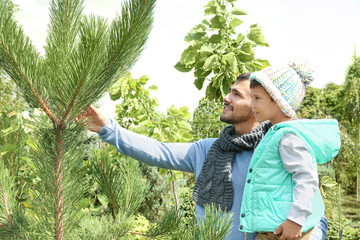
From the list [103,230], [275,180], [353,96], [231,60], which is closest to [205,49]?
[231,60]

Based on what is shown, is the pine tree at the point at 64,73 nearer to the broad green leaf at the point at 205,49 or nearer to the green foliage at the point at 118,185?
the green foliage at the point at 118,185

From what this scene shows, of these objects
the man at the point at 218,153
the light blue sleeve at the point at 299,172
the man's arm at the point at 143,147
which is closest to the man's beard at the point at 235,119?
the man at the point at 218,153

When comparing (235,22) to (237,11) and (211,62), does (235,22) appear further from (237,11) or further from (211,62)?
(211,62)

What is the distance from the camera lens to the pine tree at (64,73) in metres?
1.01

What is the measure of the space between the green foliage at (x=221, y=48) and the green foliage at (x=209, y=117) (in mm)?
497

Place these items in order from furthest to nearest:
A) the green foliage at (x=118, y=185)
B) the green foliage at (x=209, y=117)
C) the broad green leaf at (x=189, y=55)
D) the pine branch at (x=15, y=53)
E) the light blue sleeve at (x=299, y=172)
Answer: the green foliage at (x=209, y=117)
the broad green leaf at (x=189, y=55)
the green foliage at (x=118, y=185)
the light blue sleeve at (x=299, y=172)
the pine branch at (x=15, y=53)

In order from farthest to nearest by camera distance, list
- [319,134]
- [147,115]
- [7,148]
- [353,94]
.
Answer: [353,94] < [147,115] < [7,148] < [319,134]

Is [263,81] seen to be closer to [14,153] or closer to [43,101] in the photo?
[43,101]

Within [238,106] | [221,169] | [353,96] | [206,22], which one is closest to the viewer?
[221,169]

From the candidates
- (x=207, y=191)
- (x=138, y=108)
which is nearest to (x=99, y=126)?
(x=207, y=191)

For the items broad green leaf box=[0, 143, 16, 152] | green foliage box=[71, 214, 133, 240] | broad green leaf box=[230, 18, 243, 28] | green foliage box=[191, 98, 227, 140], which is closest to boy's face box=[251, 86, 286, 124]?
green foliage box=[71, 214, 133, 240]

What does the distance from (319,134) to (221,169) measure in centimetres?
46

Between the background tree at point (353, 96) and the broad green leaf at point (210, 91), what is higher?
the background tree at point (353, 96)

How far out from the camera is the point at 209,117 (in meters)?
3.32
